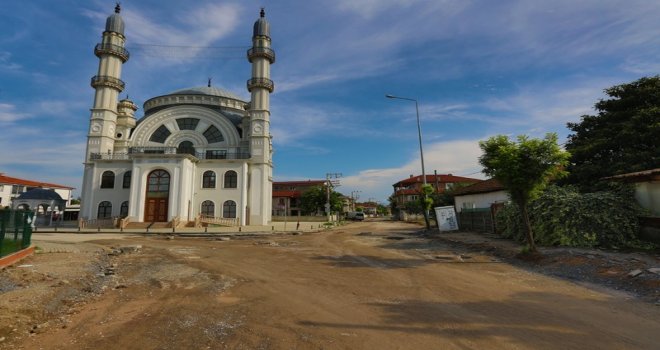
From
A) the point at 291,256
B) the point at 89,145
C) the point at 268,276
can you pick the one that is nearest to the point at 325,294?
the point at 268,276

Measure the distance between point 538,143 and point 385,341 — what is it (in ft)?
32.6

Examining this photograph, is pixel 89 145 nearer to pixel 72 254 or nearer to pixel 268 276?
pixel 72 254

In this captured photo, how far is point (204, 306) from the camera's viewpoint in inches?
232

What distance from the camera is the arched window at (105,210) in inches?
1304

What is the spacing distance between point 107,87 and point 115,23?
26.0 ft

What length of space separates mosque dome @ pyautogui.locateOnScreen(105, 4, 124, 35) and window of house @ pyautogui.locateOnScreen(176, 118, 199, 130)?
39.5ft

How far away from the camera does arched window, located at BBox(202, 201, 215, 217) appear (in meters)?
34.8

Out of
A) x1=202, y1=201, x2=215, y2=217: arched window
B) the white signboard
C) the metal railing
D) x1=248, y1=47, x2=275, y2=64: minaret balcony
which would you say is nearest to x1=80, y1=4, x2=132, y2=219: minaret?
x1=202, y1=201, x2=215, y2=217: arched window

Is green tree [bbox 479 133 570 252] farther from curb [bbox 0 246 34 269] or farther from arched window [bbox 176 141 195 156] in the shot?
arched window [bbox 176 141 195 156]

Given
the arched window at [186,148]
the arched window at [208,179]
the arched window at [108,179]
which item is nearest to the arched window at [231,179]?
the arched window at [208,179]

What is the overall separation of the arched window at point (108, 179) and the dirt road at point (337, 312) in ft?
93.5

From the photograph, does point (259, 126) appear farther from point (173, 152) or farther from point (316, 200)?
point (316, 200)

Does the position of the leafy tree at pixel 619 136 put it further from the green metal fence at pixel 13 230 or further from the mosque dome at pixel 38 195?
the mosque dome at pixel 38 195

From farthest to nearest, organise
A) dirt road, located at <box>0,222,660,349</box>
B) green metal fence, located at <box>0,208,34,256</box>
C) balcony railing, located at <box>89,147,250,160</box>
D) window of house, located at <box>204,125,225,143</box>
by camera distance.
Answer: window of house, located at <box>204,125,225,143</box>, balcony railing, located at <box>89,147,250,160</box>, green metal fence, located at <box>0,208,34,256</box>, dirt road, located at <box>0,222,660,349</box>
